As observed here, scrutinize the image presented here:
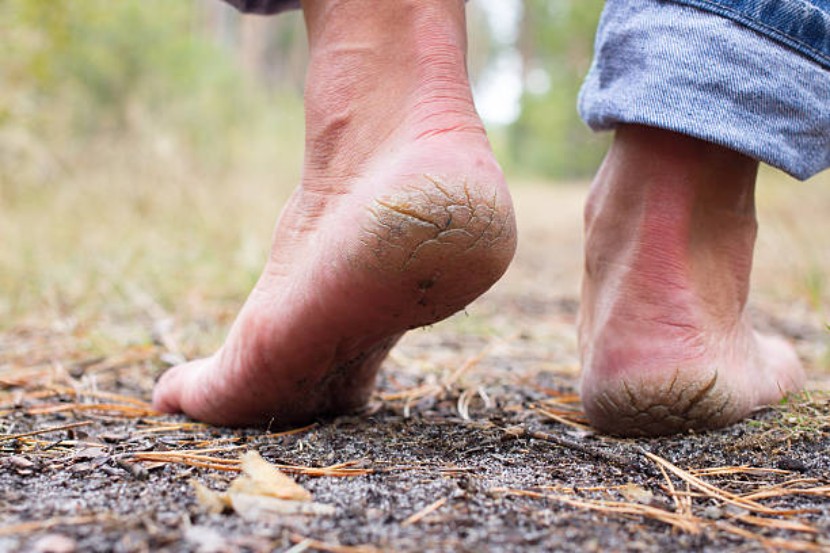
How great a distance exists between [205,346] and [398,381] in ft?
1.45

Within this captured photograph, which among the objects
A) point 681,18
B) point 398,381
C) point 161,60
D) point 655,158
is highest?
point 161,60

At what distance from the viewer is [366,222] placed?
0.78m

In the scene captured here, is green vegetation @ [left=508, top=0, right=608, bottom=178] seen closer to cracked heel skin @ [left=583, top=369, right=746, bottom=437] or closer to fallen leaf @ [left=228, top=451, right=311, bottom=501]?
cracked heel skin @ [left=583, top=369, right=746, bottom=437]

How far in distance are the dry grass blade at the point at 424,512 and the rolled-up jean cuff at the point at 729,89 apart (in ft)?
1.66

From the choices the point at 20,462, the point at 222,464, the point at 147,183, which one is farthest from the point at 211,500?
the point at 147,183

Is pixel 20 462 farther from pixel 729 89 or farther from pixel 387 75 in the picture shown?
pixel 729 89

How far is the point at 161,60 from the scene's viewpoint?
462 centimetres

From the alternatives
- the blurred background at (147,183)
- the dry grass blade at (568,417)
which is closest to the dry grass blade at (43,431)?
the dry grass blade at (568,417)

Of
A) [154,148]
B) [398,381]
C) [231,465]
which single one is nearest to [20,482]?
[231,465]

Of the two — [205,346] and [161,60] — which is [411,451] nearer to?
[205,346]

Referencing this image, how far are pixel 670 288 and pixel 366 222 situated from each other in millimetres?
412

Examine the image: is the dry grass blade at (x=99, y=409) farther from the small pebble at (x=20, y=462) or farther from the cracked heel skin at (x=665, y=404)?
the cracked heel skin at (x=665, y=404)

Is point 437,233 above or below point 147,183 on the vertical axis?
below

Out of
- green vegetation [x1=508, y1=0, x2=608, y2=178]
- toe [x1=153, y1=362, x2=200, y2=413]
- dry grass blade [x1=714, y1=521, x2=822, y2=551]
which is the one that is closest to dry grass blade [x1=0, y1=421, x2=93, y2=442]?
toe [x1=153, y1=362, x2=200, y2=413]
